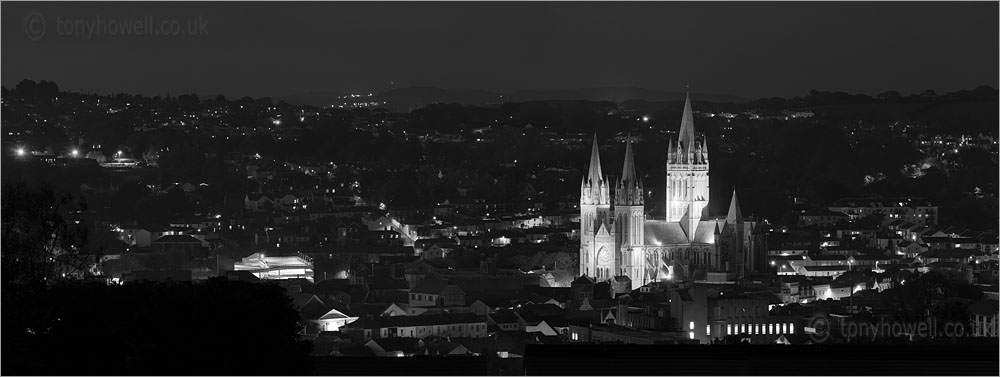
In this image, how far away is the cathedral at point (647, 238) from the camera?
5469 cm

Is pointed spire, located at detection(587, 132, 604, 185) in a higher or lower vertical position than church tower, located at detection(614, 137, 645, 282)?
higher

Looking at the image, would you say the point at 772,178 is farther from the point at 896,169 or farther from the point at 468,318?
the point at 468,318

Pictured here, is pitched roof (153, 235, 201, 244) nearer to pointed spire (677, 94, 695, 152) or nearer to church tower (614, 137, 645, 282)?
pointed spire (677, 94, 695, 152)

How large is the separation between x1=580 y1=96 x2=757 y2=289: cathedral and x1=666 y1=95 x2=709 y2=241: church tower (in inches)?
1.5

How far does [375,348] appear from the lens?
35.0 m

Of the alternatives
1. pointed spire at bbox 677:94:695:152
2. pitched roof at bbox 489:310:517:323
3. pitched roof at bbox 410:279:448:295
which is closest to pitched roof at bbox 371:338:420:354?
pitched roof at bbox 489:310:517:323

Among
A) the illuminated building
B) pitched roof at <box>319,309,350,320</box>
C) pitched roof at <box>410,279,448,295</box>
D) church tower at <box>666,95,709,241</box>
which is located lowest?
pitched roof at <box>319,309,350,320</box>

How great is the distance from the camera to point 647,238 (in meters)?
55.6

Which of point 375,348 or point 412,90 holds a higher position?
point 412,90

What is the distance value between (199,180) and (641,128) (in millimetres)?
28522

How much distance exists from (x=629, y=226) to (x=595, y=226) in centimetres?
100

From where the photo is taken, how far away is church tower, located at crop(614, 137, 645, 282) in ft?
179

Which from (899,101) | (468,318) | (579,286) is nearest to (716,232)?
(579,286)

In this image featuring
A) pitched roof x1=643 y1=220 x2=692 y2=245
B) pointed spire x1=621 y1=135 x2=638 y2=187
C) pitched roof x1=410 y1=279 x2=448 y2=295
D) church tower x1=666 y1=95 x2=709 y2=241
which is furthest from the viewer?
church tower x1=666 y1=95 x2=709 y2=241
